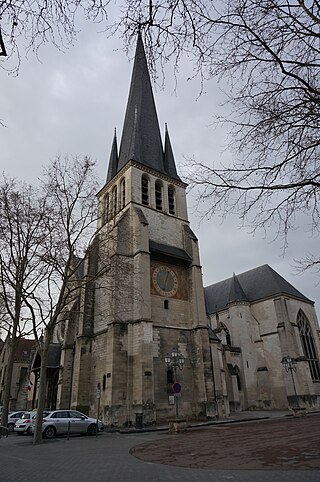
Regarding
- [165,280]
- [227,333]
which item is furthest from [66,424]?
[227,333]

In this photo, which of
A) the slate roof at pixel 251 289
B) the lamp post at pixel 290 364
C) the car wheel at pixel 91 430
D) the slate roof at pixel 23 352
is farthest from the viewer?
the slate roof at pixel 23 352

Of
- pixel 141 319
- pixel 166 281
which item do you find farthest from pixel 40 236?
pixel 166 281

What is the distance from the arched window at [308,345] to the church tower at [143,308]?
17039mm

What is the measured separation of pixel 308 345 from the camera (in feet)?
120

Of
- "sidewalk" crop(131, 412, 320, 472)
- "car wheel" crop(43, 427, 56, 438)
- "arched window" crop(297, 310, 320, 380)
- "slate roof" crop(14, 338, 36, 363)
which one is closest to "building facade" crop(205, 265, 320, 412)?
"arched window" crop(297, 310, 320, 380)

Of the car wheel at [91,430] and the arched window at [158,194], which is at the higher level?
the arched window at [158,194]

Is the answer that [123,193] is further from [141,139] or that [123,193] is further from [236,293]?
[236,293]

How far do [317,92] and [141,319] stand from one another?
17.8 metres

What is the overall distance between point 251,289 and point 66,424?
2843cm

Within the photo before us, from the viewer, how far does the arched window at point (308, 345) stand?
3521cm

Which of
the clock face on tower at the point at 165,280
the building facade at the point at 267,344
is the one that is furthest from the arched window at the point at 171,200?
the building facade at the point at 267,344

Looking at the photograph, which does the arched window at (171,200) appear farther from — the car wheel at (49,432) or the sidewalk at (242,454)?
the sidewalk at (242,454)

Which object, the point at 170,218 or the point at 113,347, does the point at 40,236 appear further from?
the point at 170,218

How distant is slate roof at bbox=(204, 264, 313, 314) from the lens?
38.5 metres
